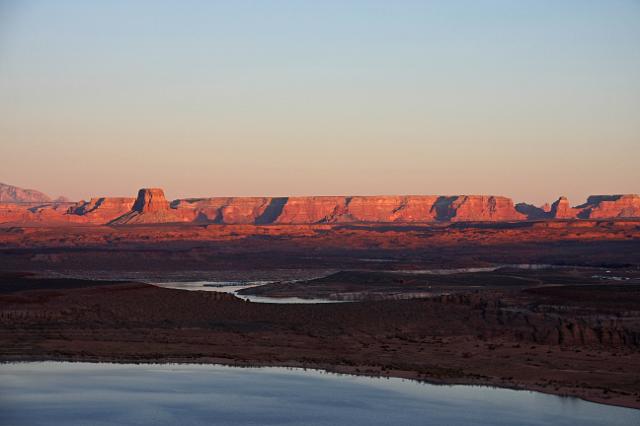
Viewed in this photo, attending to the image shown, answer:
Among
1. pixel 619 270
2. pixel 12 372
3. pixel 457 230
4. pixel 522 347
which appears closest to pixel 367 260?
pixel 619 270

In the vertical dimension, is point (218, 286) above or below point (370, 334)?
below

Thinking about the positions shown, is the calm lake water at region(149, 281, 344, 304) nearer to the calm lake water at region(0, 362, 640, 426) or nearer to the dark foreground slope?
the dark foreground slope

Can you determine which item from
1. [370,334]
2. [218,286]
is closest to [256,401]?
[370,334]

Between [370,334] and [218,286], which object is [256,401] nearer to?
[370,334]

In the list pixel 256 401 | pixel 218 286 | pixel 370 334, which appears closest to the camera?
pixel 256 401

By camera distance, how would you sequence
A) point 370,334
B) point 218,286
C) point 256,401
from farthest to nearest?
point 218,286
point 370,334
point 256,401

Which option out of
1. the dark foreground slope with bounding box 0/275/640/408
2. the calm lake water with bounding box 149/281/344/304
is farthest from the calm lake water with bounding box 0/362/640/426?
the calm lake water with bounding box 149/281/344/304

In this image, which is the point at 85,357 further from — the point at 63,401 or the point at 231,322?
the point at 231,322
